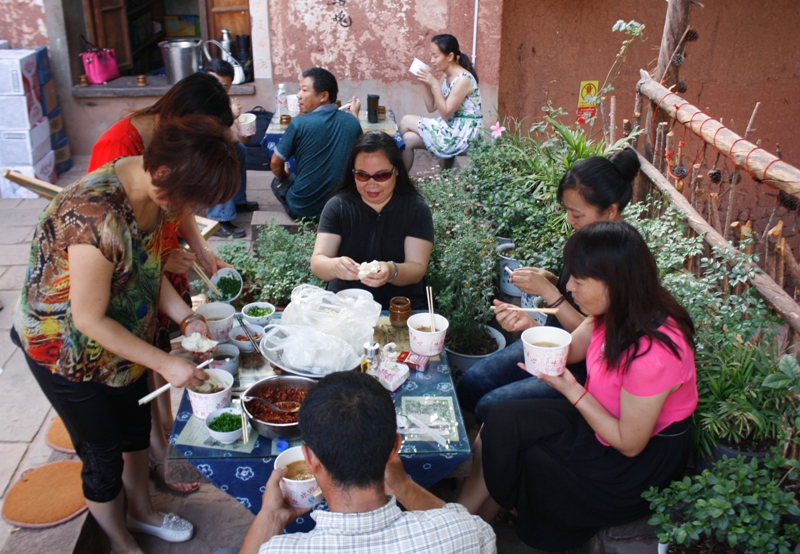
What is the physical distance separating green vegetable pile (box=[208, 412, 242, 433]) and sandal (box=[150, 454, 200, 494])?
1.13 m

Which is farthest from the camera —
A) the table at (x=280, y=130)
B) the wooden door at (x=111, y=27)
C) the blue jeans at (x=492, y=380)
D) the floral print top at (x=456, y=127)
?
the wooden door at (x=111, y=27)

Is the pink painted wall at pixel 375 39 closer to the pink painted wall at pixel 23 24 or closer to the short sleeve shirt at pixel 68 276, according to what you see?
the pink painted wall at pixel 23 24

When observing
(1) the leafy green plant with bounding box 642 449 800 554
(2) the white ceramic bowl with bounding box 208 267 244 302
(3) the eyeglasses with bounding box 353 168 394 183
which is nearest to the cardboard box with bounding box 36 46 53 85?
(2) the white ceramic bowl with bounding box 208 267 244 302

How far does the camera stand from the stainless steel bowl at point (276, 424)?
2262 mm

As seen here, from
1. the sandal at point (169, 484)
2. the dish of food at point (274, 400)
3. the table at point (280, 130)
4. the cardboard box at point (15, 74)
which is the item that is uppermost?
the cardboard box at point (15, 74)

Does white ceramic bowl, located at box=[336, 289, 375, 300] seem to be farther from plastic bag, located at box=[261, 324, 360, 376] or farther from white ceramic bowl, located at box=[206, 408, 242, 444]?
white ceramic bowl, located at box=[206, 408, 242, 444]

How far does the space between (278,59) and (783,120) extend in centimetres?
618

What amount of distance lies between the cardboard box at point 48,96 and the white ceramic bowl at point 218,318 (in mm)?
5677

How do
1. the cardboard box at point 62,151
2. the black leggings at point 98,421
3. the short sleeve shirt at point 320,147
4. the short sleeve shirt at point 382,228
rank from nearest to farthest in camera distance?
the black leggings at point 98,421, the short sleeve shirt at point 382,228, the short sleeve shirt at point 320,147, the cardboard box at point 62,151

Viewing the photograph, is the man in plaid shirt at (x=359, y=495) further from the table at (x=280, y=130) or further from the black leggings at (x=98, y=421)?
the table at (x=280, y=130)

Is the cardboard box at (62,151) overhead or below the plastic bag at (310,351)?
below

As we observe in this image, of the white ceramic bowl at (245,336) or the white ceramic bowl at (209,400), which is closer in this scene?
the white ceramic bowl at (209,400)

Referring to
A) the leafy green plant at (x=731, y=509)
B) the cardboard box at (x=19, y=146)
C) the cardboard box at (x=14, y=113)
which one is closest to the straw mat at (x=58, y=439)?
the leafy green plant at (x=731, y=509)

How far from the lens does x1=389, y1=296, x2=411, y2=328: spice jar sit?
118 inches
